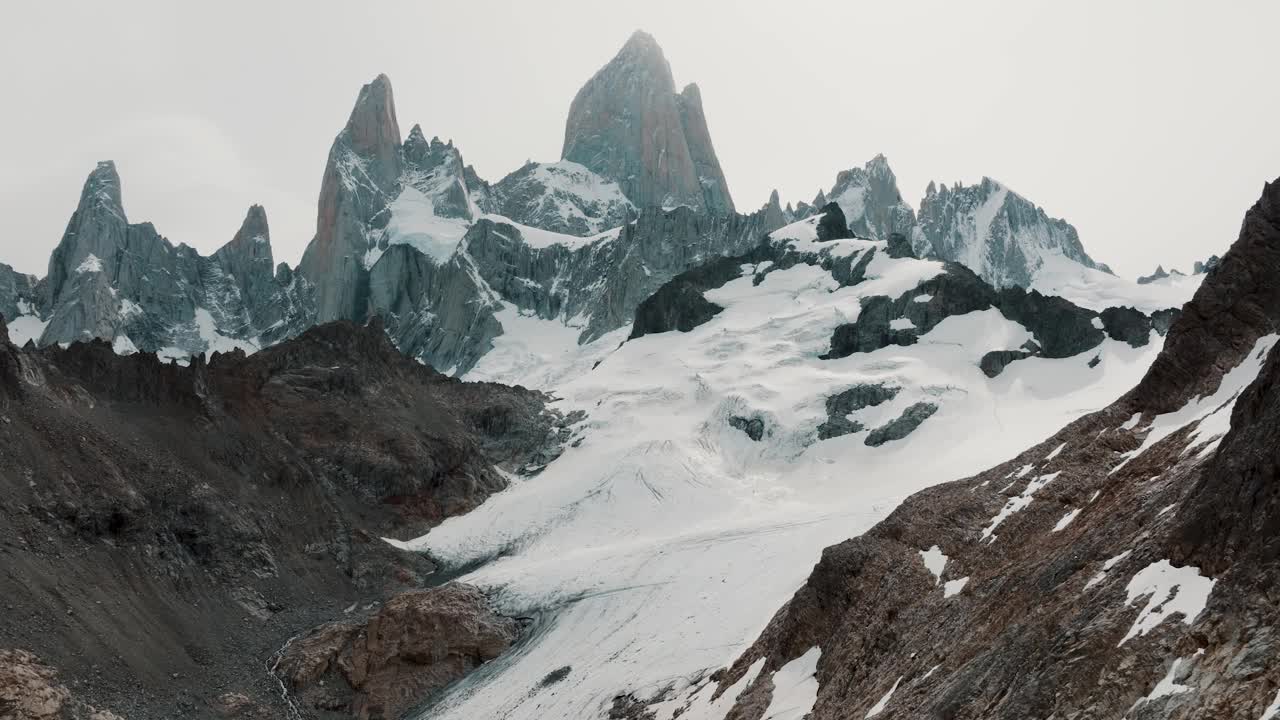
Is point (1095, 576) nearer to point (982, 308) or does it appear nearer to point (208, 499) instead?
point (208, 499)

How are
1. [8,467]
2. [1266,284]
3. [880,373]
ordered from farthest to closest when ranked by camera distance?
[880,373] < [8,467] < [1266,284]

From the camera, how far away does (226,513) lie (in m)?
69.2

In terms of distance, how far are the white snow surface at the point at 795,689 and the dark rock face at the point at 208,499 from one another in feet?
108

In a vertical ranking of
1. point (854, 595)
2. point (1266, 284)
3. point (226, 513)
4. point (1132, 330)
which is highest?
point (226, 513)

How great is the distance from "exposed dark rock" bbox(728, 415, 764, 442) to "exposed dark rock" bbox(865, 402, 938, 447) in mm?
10953

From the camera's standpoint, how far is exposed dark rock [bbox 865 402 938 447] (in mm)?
98438

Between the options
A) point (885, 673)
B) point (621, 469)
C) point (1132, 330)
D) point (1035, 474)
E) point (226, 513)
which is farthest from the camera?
point (1132, 330)

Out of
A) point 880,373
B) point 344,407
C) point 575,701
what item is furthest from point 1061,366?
point 575,701

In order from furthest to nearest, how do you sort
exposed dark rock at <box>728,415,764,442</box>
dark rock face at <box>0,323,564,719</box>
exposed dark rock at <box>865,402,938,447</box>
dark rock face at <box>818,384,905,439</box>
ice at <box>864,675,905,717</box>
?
exposed dark rock at <box>728,415,764,442</box>, dark rock face at <box>818,384,905,439</box>, exposed dark rock at <box>865,402,938,447</box>, dark rock face at <box>0,323,564,719</box>, ice at <box>864,675,905,717</box>

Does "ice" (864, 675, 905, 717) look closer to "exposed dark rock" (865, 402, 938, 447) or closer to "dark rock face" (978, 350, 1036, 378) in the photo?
"exposed dark rock" (865, 402, 938, 447)

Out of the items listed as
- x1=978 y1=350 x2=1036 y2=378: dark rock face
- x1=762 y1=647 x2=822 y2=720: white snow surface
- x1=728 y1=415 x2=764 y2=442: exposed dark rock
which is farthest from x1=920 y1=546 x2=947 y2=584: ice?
x1=978 y1=350 x2=1036 y2=378: dark rock face

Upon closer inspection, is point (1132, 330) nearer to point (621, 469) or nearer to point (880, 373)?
point (880, 373)

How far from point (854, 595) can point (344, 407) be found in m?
73.5

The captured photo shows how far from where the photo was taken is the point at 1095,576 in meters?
19.4
